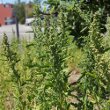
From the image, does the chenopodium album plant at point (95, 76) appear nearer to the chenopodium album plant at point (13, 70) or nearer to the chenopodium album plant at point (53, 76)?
the chenopodium album plant at point (53, 76)

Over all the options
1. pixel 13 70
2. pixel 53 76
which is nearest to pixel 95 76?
pixel 53 76

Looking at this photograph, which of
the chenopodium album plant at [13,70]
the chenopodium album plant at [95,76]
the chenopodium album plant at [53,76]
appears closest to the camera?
the chenopodium album plant at [95,76]

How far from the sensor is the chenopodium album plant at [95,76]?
263 cm

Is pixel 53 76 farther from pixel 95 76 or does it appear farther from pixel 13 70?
pixel 13 70

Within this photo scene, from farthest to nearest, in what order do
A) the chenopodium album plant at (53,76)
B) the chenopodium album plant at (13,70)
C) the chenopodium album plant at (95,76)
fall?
the chenopodium album plant at (13,70) → the chenopodium album plant at (53,76) → the chenopodium album plant at (95,76)

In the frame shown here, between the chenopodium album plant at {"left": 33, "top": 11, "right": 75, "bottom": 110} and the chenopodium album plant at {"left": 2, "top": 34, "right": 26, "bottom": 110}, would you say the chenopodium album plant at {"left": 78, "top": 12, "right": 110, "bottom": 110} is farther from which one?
the chenopodium album plant at {"left": 2, "top": 34, "right": 26, "bottom": 110}

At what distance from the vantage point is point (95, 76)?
2.81 m

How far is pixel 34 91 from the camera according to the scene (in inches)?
152

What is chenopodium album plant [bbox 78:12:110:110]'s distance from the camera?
8.64ft

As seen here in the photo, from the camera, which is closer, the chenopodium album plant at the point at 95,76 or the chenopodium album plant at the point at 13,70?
the chenopodium album plant at the point at 95,76

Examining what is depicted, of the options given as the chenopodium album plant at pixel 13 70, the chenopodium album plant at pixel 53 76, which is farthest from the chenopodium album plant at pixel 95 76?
the chenopodium album plant at pixel 13 70

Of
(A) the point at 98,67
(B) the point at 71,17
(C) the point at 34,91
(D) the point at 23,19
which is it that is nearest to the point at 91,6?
(B) the point at 71,17

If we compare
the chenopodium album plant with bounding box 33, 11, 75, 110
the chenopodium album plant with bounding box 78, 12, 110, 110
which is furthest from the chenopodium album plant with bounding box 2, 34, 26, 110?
the chenopodium album plant with bounding box 78, 12, 110, 110

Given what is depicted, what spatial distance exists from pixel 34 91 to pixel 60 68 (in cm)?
79
